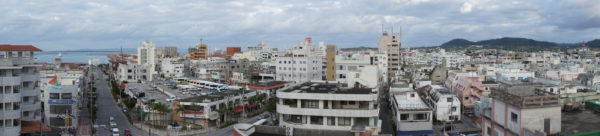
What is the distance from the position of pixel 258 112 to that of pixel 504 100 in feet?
124

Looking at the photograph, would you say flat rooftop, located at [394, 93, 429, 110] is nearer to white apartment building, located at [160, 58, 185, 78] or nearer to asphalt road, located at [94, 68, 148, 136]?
asphalt road, located at [94, 68, 148, 136]

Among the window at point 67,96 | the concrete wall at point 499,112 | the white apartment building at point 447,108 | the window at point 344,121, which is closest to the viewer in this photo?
the concrete wall at point 499,112

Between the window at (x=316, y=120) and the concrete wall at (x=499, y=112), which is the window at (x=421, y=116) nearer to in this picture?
the window at (x=316, y=120)

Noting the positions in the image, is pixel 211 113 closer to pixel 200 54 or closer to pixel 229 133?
pixel 229 133

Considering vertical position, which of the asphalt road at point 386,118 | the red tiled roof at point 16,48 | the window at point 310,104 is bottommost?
the asphalt road at point 386,118

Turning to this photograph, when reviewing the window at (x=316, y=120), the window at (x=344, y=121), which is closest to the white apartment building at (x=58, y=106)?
the window at (x=316, y=120)

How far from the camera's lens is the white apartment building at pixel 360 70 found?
41156mm

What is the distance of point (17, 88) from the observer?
104ft

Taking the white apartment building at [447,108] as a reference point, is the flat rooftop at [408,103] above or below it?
above

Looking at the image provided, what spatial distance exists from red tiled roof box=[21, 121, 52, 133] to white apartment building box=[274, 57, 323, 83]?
47.1 m

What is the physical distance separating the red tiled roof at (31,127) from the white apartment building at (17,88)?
0.40m

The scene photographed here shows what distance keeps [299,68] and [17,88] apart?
165 ft

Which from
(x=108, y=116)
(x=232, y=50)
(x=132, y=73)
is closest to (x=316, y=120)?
(x=108, y=116)

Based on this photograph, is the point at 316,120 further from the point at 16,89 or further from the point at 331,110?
the point at 16,89
